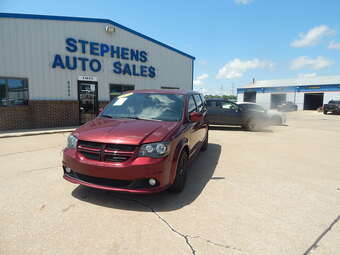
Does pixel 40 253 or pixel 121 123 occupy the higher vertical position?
pixel 121 123

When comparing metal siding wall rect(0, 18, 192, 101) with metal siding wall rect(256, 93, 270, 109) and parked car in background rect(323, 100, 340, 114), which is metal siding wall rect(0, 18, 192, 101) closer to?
parked car in background rect(323, 100, 340, 114)

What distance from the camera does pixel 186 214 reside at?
9.39 feet

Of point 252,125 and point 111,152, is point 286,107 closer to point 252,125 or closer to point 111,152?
point 252,125

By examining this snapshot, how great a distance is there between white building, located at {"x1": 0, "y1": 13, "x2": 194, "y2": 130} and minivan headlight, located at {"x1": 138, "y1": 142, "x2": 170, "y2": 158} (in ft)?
30.6

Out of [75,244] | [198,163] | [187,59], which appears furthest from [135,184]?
[187,59]

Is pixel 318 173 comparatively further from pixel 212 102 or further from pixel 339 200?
pixel 212 102

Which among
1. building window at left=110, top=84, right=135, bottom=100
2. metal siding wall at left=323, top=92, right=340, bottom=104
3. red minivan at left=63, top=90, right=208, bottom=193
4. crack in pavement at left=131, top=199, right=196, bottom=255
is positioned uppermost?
metal siding wall at left=323, top=92, right=340, bottom=104

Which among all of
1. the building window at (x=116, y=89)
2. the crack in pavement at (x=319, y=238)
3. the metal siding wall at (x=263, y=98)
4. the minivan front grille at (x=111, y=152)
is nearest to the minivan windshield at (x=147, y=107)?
the minivan front grille at (x=111, y=152)

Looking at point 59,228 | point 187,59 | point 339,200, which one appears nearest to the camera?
point 59,228

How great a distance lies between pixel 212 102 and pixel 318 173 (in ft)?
24.4

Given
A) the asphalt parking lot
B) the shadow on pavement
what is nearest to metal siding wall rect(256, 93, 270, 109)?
the asphalt parking lot

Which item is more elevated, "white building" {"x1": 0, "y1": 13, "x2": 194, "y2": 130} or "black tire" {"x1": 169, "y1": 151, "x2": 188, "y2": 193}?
"white building" {"x1": 0, "y1": 13, "x2": 194, "y2": 130}

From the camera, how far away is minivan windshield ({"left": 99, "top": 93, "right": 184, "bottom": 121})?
12.4 ft

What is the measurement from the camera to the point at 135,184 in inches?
112
